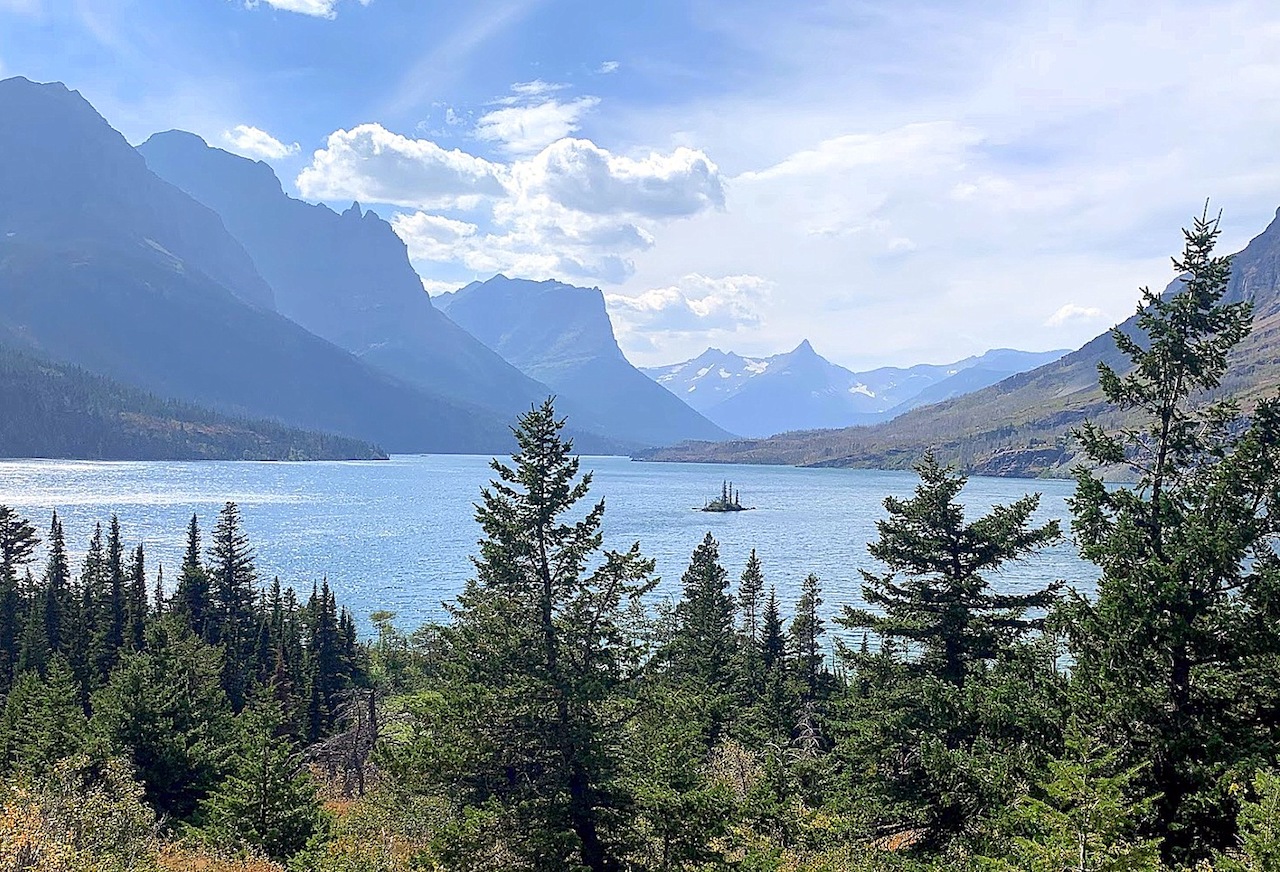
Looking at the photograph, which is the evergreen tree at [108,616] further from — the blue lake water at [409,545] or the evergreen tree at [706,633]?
the evergreen tree at [706,633]

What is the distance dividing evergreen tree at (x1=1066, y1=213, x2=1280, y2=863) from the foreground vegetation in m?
0.06

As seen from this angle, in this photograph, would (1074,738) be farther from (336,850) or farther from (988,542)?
(336,850)

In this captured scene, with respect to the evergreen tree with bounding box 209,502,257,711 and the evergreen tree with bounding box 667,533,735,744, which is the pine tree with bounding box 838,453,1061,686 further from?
the evergreen tree with bounding box 209,502,257,711

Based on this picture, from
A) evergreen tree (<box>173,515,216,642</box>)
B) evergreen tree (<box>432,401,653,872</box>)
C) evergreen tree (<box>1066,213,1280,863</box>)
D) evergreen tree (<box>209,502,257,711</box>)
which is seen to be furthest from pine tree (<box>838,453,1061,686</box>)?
evergreen tree (<box>173,515,216,642</box>)

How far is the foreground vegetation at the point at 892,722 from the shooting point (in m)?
15.2

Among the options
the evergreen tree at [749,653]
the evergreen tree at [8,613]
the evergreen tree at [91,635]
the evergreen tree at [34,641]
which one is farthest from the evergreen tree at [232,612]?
the evergreen tree at [749,653]

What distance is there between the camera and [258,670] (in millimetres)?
63594

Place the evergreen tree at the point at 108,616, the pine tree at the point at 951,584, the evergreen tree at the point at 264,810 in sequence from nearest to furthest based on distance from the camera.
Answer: the pine tree at the point at 951,584 < the evergreen tree at the point at 264,810 < the evergreen tree at the point at 108,616

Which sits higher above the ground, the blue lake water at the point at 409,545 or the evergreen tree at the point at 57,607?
the evergreen tree at the point at 57,607

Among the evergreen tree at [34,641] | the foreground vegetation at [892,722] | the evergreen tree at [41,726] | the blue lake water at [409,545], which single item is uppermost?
the foreground vegetation at [892,722]

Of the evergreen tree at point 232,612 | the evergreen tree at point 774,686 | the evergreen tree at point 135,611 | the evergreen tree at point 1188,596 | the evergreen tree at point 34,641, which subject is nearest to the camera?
the evergreen tree at point 1188,596

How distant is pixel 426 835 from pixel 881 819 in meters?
14.1

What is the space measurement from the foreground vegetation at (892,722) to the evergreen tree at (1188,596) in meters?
0.06

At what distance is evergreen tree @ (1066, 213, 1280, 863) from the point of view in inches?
593
